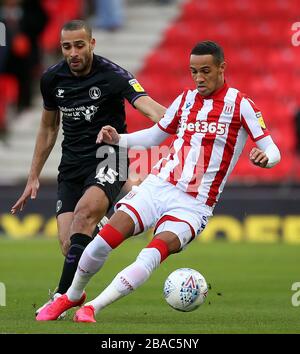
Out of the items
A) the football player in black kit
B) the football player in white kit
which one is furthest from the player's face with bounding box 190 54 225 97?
the football player in black kit

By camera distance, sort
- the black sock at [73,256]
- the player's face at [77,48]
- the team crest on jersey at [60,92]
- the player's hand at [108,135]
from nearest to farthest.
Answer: the player's hand at [108,135] < the black sock at [73,256] < the player's face at [77,48] < the team crest on jersey at [60,92]

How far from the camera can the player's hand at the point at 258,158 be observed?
809 cm

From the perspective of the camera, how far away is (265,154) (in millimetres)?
8203

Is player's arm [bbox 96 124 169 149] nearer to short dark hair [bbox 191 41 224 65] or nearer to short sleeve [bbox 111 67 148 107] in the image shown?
short sleeve [bbox 111 67 148 107]

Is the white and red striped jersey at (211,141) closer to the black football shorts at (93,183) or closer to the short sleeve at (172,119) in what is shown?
the short sleeve at (172,119)

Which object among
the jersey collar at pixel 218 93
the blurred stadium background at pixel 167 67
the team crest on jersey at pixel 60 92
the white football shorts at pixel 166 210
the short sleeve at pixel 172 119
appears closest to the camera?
the white football shorts at pixel 166 210

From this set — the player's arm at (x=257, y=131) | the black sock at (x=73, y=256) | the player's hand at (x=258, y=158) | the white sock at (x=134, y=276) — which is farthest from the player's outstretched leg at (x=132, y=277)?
the player's arm at (x=257, y=131)

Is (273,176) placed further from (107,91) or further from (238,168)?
(107,91)

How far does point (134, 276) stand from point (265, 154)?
1.28 metres

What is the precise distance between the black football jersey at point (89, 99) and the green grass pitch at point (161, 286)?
138 centimetres

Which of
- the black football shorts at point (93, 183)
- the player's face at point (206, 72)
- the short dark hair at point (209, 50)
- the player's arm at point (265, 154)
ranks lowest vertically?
the black football shorts at point (93, 183)

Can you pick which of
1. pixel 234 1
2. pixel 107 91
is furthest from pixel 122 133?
pixel 234 1

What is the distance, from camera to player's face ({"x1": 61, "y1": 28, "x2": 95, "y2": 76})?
900 cm

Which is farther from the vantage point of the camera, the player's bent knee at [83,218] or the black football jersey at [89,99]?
the black football jersey at [89,99]
